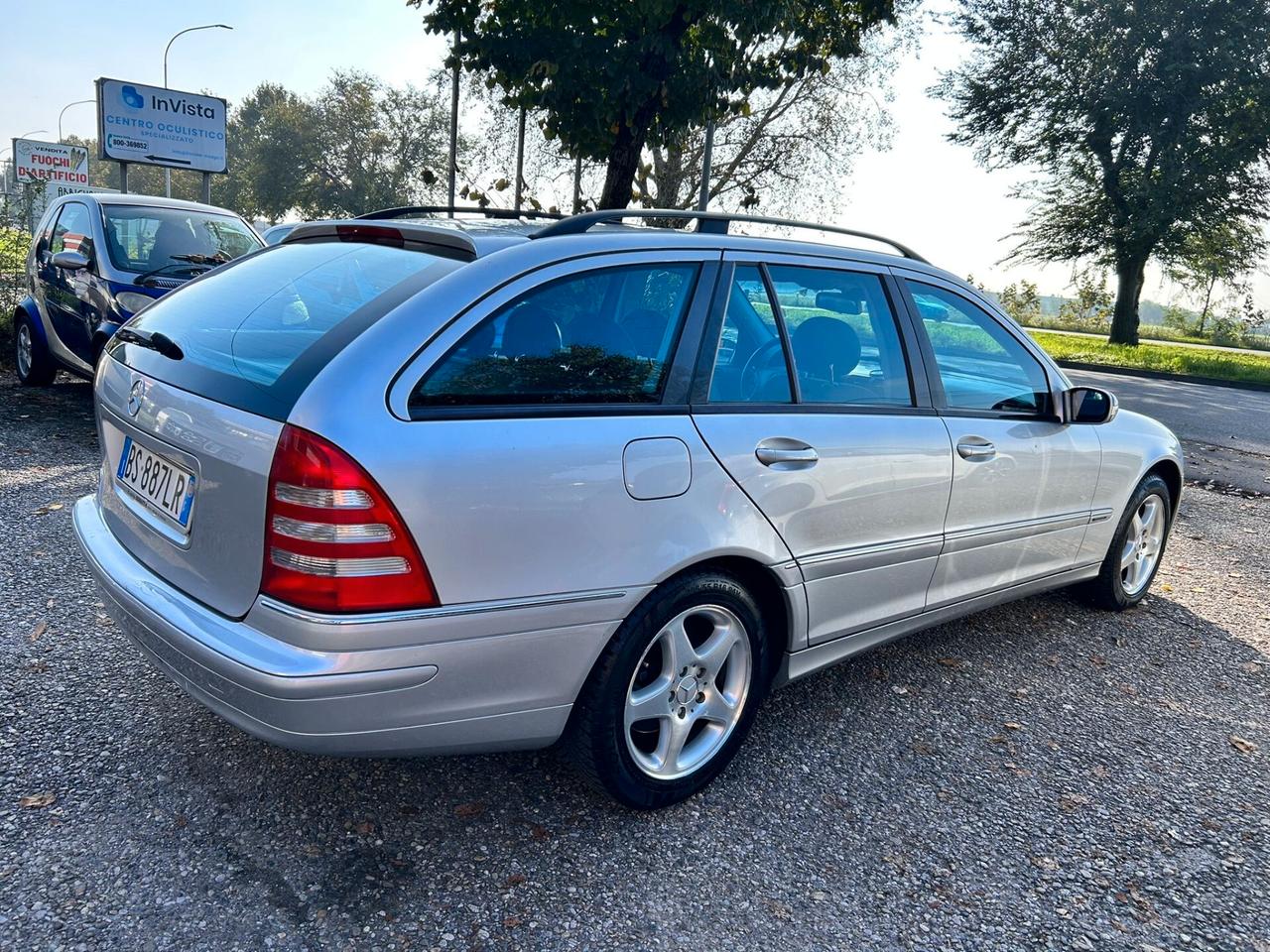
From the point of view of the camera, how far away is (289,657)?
7.06ft

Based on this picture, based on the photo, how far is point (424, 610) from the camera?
2191 mm

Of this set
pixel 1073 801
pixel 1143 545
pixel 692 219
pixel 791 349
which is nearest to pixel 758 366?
pixel 791 349

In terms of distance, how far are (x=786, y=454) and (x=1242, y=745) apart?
7.14ft

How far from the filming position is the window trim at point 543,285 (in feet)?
7.38

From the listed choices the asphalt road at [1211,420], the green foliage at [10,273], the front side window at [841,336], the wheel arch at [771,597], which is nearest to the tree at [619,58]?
the green foliage at [10,273]

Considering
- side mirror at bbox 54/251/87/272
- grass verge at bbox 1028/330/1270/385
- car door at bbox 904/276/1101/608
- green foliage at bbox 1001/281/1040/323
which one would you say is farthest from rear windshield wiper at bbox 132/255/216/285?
green foliage at bbox 1001/281/1040/323

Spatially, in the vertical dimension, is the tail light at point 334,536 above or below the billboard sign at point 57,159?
below

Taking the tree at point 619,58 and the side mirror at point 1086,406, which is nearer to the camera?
the side mirror at point 1086,406

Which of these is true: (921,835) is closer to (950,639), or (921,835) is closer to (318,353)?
(950,639)

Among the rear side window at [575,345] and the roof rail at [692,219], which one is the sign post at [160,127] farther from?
the rear side window at [575,345]

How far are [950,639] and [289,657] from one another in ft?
Result: 10.2

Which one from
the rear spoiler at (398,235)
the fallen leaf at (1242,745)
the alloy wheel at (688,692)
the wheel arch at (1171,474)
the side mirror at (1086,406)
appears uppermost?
the rear spoiler at (398,235)

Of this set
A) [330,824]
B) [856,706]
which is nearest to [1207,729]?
[856,706]

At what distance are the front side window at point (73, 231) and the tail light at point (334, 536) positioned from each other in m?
6.22
